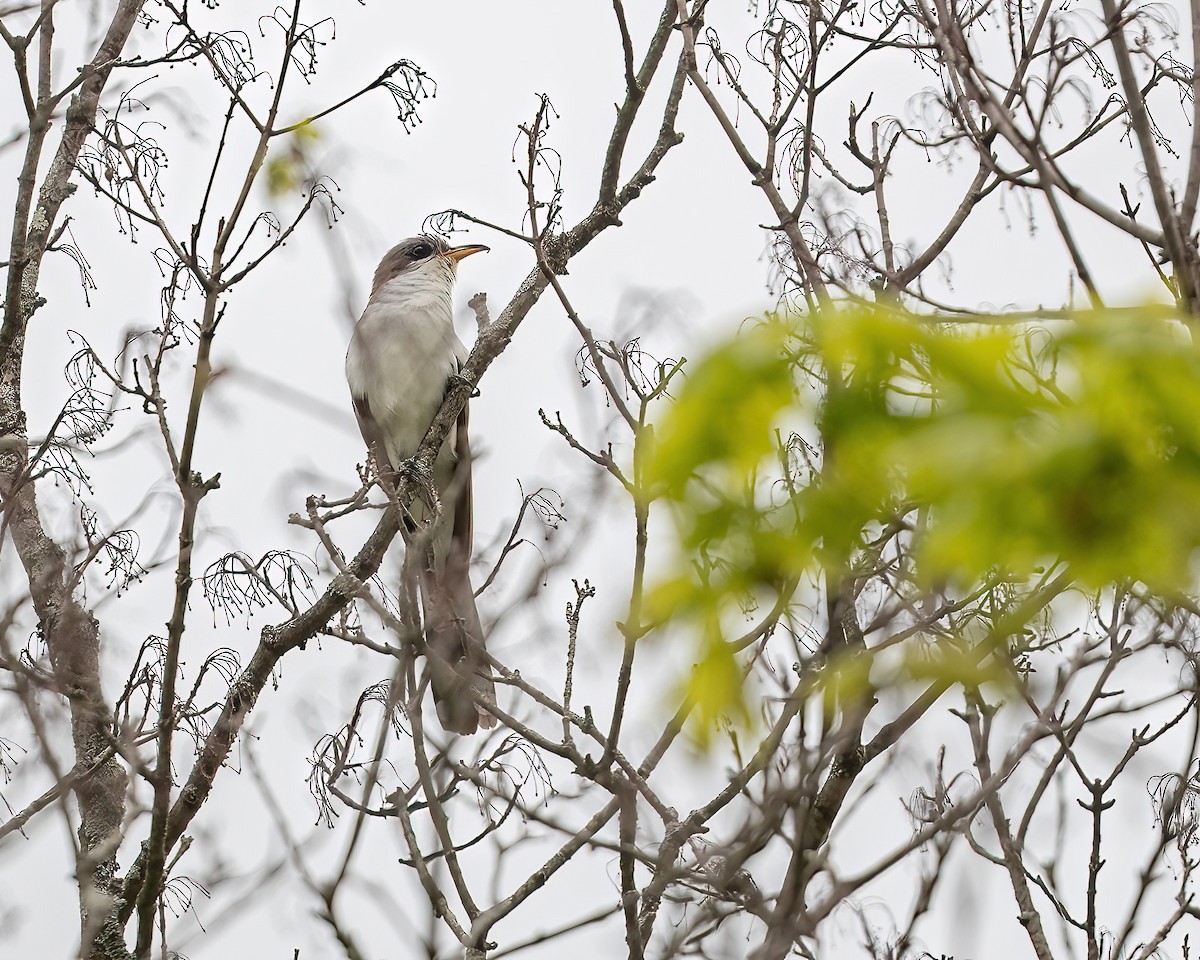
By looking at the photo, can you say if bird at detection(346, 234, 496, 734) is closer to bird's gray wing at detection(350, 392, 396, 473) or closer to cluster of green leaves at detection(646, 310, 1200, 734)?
bird's gray wing at detection(350, 392, 396, 473)

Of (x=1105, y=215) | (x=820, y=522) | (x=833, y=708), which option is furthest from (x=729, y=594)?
(x=1105, y=215)

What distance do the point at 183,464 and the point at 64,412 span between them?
6.53ft

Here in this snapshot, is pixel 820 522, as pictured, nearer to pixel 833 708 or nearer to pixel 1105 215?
pixel 833 708

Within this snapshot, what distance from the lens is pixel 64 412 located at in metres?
4.73

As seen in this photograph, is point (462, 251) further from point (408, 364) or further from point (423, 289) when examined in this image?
point (408, 364)

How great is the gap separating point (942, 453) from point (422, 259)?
21.9 ft

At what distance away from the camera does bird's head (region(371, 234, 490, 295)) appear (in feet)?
24.2

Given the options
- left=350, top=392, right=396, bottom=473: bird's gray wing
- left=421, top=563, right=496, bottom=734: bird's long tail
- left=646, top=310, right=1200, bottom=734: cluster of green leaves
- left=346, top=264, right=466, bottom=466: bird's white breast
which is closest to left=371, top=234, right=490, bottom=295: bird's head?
left=346, top=264, right=466, bottom=466: bird's white breast

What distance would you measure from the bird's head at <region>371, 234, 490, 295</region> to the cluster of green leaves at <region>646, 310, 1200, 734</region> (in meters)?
6.04

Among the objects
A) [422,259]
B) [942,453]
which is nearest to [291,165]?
[942,453]

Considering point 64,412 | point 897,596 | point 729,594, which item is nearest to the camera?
point 729,594

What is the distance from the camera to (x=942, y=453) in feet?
3.72

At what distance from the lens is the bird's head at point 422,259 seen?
737 cm

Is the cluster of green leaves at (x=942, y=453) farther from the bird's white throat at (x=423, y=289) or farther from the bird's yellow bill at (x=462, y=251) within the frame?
the bird's yellow bill at (x=462, y=251)
